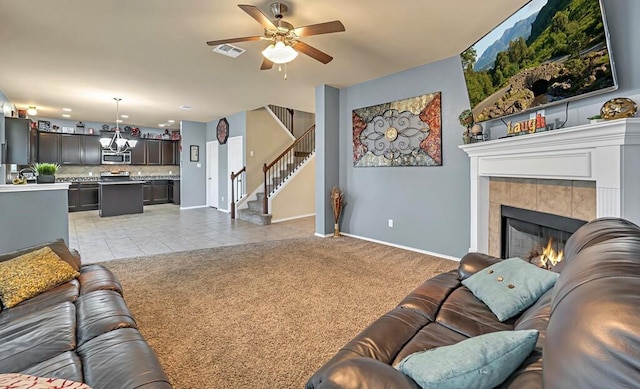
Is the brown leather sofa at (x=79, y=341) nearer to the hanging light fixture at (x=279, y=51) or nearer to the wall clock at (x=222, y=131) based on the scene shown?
the hanging light fixture at (x=279, y=51)

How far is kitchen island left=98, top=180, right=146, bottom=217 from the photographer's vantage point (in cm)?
780

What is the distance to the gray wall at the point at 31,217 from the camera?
351cm

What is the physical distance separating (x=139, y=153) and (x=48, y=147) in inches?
90.5

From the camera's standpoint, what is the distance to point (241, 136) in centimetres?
801

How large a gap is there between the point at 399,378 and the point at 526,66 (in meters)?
2.83

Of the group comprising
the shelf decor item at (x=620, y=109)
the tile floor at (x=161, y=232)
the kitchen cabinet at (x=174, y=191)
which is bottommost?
the tile floor at (x=161, y=232)

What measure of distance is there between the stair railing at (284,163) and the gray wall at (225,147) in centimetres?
82

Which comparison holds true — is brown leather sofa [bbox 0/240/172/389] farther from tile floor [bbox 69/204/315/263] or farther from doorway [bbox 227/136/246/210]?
doorway [bbox 227/136/246/210]

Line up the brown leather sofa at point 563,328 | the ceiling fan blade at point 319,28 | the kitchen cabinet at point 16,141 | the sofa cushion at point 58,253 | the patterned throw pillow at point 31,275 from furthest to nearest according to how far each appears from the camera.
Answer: the kitchen cabinet at point 16,141
the ceiling fan blade at point 319,28
the sofa cushion at point 58,253
the patterned throw pillow at point 31,275
the brown leather sofa at point 563,328

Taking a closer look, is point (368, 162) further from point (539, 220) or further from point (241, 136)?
point (241, 136)

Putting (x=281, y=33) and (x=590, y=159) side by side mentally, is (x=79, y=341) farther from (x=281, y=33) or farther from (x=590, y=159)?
(x=590, y=159)

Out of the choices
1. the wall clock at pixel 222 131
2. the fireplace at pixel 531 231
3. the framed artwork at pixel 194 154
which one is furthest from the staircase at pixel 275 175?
the fireplace at pixel 531 231

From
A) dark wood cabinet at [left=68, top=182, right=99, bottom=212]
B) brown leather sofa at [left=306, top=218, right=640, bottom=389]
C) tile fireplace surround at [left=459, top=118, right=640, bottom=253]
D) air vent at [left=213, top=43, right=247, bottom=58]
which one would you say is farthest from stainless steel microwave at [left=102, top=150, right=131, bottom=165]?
brown leather sofa at [left=306, top=218, right=640, bottom=389]

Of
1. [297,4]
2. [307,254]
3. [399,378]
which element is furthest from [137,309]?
[297,4]
